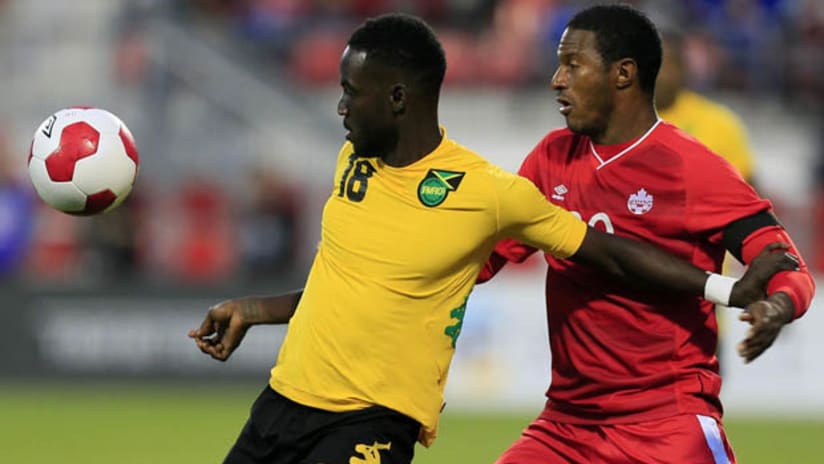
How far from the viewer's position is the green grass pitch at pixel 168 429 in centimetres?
1084

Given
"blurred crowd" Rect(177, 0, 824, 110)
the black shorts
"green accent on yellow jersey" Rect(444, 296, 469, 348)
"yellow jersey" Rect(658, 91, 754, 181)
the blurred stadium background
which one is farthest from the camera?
"blurred crowd" Rect(177, 0, 824, 110)

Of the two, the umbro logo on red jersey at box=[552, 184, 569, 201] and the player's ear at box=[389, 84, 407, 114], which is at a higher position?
the player's ear at box=[389, 84, 407, 114]

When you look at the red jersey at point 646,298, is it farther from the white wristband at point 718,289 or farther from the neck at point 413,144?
the neck at point 413,144

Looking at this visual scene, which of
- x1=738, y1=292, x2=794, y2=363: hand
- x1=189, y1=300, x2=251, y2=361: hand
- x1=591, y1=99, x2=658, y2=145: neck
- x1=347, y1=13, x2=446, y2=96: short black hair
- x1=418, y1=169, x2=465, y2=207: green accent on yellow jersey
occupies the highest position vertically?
x1=347, y1=13, x2=446, y2=96: short black hair

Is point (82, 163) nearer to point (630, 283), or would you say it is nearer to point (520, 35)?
point (630, 283)

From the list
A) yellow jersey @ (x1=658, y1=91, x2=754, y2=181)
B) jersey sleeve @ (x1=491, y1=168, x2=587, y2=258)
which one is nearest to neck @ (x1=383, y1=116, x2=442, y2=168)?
jersey sleeve @ (x1=491, y1=168, x2=587, y2=258)

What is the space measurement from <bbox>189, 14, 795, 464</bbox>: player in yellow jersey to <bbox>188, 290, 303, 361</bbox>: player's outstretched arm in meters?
0.27

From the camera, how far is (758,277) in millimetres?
4926

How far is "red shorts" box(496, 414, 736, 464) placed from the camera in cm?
519

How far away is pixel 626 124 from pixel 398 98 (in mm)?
906

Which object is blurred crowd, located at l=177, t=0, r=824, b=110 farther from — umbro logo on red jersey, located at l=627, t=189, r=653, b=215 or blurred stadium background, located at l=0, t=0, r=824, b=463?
umbro logo on red jersey, located at l=627, t=189, r=653, b=215

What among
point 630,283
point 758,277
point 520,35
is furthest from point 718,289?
point 520,35

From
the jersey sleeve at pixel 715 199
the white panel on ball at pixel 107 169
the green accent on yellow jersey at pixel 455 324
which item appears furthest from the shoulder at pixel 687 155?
the white panel on ball at pixel 107 169

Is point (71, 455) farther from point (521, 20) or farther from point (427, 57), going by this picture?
point (521, 20)
